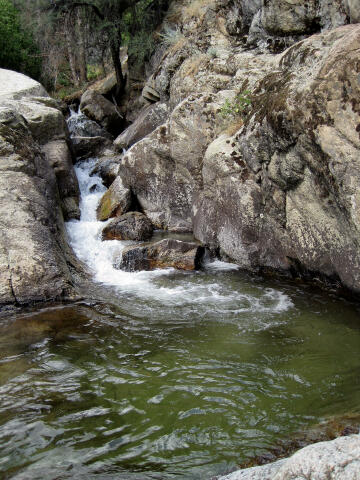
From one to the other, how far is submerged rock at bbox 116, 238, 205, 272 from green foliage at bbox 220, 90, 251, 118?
3.47 m

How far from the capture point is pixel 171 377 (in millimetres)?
4988

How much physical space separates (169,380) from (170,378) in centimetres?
5

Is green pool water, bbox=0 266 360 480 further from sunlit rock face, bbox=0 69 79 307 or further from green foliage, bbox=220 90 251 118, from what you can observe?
green foliage, bbox=220 90 251 118

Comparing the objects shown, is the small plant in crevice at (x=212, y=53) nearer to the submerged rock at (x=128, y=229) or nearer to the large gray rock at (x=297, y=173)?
the large gray rock at (x=297, y=173)

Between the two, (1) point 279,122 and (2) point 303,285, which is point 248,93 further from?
(2) point 303,285

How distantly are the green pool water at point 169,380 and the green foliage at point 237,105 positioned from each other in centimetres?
481

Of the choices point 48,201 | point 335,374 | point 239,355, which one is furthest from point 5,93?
point 335,374

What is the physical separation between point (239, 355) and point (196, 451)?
6.47 feet

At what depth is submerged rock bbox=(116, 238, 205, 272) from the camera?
9555 millimetres

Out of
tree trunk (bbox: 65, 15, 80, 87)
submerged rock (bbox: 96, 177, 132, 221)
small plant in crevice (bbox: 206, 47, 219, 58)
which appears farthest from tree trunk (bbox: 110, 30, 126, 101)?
submerged rock (bbox: 96, 177, 132, 221)

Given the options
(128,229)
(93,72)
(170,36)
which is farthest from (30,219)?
(93,72)

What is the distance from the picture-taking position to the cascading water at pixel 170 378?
3682 millimetres

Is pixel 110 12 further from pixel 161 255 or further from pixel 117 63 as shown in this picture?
pixel 161 255

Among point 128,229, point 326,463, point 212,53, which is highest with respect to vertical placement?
point 212,53
